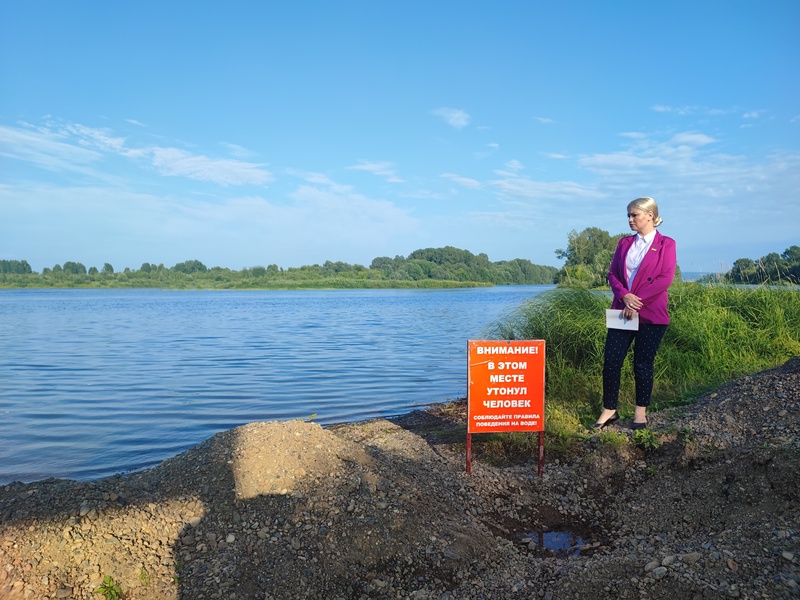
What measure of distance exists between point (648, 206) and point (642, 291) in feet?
2.90

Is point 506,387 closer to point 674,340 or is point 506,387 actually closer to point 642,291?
point 642,291

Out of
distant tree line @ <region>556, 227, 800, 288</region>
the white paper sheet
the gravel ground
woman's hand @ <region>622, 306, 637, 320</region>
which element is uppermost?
distant tree line @ <region>556, 227, 800, 288</region>

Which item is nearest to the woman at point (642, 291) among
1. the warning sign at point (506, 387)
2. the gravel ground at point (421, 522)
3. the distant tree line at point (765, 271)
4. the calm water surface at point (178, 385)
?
the gravel ground at point (421, 522)

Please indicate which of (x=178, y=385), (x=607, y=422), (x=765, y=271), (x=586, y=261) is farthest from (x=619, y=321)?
(x=586, y=261)

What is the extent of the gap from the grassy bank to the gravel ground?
155 cm

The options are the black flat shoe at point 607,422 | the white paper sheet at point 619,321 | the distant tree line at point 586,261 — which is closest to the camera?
the white paper sheet at point 619,321

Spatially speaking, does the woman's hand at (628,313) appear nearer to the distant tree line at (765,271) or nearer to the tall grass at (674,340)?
the tall grass at (674,340)

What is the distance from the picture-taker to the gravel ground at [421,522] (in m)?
3.63

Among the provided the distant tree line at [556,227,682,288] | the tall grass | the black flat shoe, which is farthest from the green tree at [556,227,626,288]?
the black flat shoe

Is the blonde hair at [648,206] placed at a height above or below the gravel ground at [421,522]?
above

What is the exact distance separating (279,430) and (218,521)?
1330mm

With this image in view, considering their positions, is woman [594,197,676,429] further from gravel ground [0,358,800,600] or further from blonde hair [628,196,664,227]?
gravel ground [0,358,800,600]

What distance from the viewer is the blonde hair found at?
244 inches

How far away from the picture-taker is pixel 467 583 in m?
3.91
